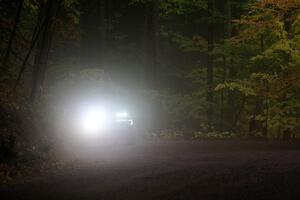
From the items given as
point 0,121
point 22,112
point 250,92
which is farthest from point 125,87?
point 0,121

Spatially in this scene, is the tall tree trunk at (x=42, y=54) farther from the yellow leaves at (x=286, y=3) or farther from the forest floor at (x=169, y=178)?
the yellow leaves at (x=286, y=3)

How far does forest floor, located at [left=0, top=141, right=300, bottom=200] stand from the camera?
956 centimetres

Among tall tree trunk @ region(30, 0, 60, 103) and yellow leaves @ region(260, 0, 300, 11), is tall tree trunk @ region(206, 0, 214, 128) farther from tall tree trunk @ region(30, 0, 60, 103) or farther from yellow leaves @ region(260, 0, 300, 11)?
tall tree trunk @ region(30, 0, 60, 103)

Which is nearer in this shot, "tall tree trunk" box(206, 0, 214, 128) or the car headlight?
the car headlight

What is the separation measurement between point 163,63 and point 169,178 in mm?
27016

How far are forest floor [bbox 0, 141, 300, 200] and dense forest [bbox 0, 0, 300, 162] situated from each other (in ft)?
7.73

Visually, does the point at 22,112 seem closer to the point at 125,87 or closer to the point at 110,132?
the point at 110,132

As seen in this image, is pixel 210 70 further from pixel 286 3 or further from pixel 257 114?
pixel 286 3

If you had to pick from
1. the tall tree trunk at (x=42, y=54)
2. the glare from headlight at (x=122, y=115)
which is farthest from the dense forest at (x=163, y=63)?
the glare from headlight at (x=122, y=115)

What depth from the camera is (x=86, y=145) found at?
21.6 meters

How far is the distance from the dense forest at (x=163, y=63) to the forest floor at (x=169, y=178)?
7.73 ft

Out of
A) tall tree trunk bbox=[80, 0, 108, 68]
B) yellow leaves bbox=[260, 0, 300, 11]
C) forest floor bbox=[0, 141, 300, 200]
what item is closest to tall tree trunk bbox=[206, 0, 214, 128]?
tall tree trunk bbox=[80, 0, 108, 68]

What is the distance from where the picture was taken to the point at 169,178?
37.9 feet

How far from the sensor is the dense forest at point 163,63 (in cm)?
1917
